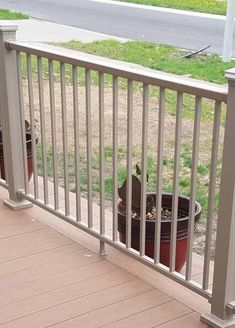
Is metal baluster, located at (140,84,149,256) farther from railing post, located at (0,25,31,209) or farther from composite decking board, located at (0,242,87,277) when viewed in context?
railing post, located at (0,25,31,209)

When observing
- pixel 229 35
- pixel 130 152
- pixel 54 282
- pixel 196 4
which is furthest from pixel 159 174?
pixel 196 4

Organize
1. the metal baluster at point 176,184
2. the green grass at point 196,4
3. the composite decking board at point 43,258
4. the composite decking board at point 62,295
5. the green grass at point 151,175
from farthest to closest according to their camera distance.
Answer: the green grass at point 196,4, the green grass at point 151,175, the composite decking board at point 43,258, the composite decking board at point 62,295, the metal baluster at point 176,184

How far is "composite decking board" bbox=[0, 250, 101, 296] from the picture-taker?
284cm

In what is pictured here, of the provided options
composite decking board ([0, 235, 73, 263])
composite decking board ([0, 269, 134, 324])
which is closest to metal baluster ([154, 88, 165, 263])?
A: composite decking board ([0, 269, 134, 324])

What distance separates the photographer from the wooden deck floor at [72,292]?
2.55 m

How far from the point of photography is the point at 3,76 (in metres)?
3.38

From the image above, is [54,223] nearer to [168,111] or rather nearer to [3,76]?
[3,76]

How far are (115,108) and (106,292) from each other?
82 centimetres

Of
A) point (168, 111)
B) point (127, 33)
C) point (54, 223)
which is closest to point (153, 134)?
point (168, 111)

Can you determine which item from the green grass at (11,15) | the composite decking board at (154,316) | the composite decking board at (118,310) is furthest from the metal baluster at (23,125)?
the green grass at (11,15)

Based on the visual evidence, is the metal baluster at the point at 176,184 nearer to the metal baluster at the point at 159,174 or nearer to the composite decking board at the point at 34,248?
the metal baluster at the point at 159,174

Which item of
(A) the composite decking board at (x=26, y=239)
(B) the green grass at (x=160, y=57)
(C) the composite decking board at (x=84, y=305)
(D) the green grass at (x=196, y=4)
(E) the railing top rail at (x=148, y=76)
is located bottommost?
(D) the green grass at (x=196, y=4)

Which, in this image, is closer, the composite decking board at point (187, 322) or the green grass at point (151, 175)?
the composite decking board at point (187, 322)

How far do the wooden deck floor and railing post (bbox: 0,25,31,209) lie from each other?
40 centimetres
